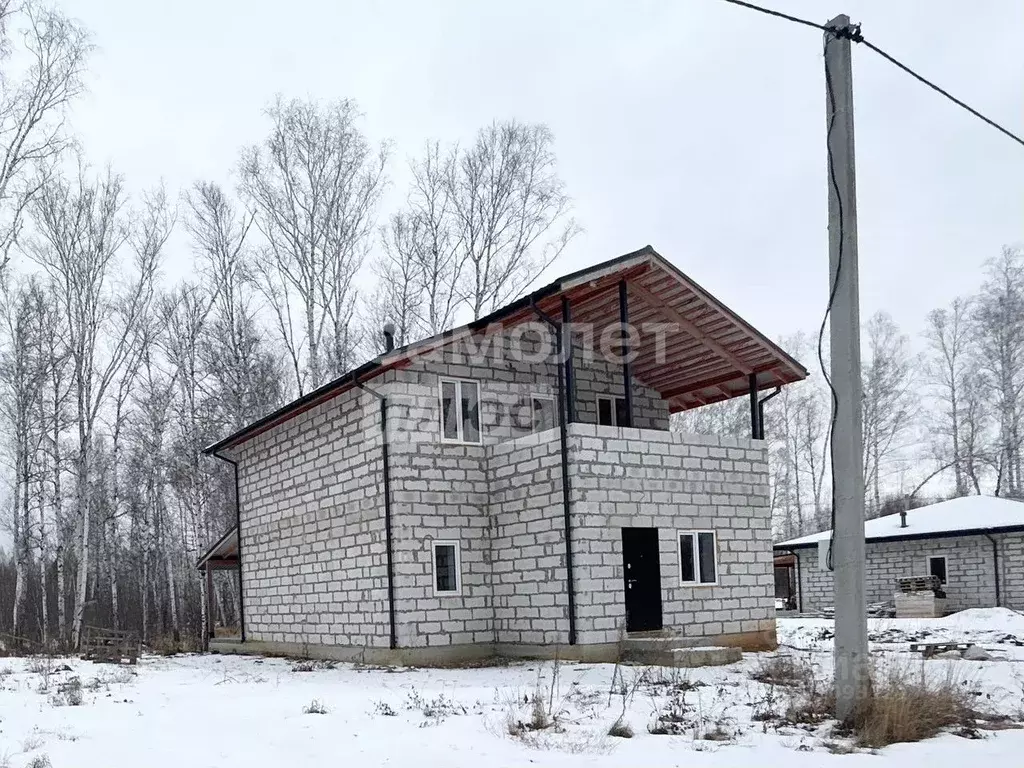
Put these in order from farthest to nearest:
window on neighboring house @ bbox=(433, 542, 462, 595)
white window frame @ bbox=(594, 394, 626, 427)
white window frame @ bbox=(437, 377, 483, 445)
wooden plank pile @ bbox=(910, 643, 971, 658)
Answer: white window frame @ bbox=(594, 394, 626, 427), white window frame @ bbox=(437, 377, 483, 445), window on neighboring house @ bbox=(433, 542, 462, 595), wooden plank pile @ bbox=(910, 643, 971, 658)

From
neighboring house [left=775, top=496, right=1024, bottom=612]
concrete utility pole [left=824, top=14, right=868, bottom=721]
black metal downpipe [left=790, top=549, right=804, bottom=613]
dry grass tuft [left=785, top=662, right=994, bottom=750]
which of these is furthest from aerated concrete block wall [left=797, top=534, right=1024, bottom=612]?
concrete utility pole [left=824, top=14, right=868, bottom=721]

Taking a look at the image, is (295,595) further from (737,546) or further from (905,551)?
(905,551)

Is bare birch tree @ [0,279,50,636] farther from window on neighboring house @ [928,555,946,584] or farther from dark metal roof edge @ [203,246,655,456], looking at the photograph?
window on neighboring house @ [928,555,946,584]

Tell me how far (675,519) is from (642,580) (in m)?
1.10

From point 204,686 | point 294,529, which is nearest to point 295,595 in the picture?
point 294,529

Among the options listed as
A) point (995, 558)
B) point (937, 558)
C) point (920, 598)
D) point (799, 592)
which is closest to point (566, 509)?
point (920, 598)

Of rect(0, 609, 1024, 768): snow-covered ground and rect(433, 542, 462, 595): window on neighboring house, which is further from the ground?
rect(433, 542, 462, 595): window on neighboring house

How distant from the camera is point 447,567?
15.6 m

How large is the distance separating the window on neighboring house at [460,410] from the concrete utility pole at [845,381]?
8564mm

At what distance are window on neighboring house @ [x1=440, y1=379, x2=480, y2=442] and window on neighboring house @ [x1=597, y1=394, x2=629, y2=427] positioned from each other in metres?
2.51

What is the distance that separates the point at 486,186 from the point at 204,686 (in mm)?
19977

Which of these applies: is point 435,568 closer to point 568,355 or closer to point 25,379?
point 568,355

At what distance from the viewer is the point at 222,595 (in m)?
36.7

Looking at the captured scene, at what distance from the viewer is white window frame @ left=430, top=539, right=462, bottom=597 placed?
15.3m
